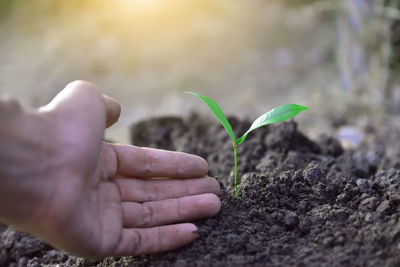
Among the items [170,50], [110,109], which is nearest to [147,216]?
[110,109]

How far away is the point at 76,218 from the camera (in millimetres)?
1282

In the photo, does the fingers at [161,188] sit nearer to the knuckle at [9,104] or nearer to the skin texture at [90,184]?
the skin texture at [90,184]

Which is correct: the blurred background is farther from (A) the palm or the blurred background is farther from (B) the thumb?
(B) the thumb

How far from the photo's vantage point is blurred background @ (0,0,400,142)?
4863 mm

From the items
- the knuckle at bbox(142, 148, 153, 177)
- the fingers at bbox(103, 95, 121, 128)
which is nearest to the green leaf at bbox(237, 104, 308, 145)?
the knuckle at bbox(142, 148, 153, 177)

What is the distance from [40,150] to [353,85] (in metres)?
3.40

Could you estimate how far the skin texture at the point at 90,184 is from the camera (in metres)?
1.22

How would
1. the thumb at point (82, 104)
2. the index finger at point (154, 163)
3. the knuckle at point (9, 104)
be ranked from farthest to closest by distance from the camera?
1. the index finger at point (154, 163)
2. the thumb at point (82, 104)
3. the knuckle at point (9, 104)

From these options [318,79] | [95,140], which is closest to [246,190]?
[95,140]

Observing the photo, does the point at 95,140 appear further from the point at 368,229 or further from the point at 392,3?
the point at 392,3

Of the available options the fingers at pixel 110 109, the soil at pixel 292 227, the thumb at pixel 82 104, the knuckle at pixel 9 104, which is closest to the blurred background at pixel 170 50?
the soil at pixel 292 227

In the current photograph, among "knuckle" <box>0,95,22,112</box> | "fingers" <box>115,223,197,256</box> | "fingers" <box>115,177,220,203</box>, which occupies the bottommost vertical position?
"fingers" <box>115,223,197,256</box>

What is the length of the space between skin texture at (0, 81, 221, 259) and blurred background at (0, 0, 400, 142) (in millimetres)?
2794

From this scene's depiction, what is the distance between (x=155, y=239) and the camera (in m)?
1.45
